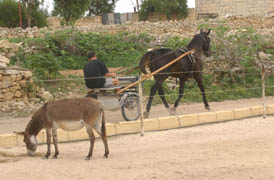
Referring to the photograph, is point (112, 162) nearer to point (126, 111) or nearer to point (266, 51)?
point (126, 111)

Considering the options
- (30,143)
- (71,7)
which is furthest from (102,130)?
(71,7)

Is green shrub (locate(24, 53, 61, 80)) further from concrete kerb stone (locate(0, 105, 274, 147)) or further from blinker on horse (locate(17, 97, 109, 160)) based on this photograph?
blinker on horse (locate(17, 97, 109, 160))

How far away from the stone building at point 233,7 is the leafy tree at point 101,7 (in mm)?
13352

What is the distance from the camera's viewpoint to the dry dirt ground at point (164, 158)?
18.0 ft

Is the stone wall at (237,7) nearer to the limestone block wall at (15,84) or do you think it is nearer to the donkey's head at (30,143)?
the limestone block wall at (15,84)

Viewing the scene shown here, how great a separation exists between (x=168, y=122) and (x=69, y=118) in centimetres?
288

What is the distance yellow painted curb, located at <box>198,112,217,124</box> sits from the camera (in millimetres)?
9117

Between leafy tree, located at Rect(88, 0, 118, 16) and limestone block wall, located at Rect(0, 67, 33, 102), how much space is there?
31165mm

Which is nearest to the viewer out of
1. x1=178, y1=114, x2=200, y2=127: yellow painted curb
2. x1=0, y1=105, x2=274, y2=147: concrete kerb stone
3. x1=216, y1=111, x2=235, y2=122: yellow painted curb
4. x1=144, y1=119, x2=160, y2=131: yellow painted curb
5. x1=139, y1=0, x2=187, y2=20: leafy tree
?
x1=0, y1=105, x2=274, y2=147: concrete kerb stone

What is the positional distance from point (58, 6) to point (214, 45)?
14099 millimetres

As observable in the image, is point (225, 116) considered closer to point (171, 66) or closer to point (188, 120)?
point (188, 120)

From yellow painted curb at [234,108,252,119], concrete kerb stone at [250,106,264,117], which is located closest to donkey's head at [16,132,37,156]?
yellow painted curb at [234,108,252,119]

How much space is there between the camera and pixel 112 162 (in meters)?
6.13

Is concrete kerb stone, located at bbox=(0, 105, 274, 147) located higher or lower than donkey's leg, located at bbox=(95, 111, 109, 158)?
lower
